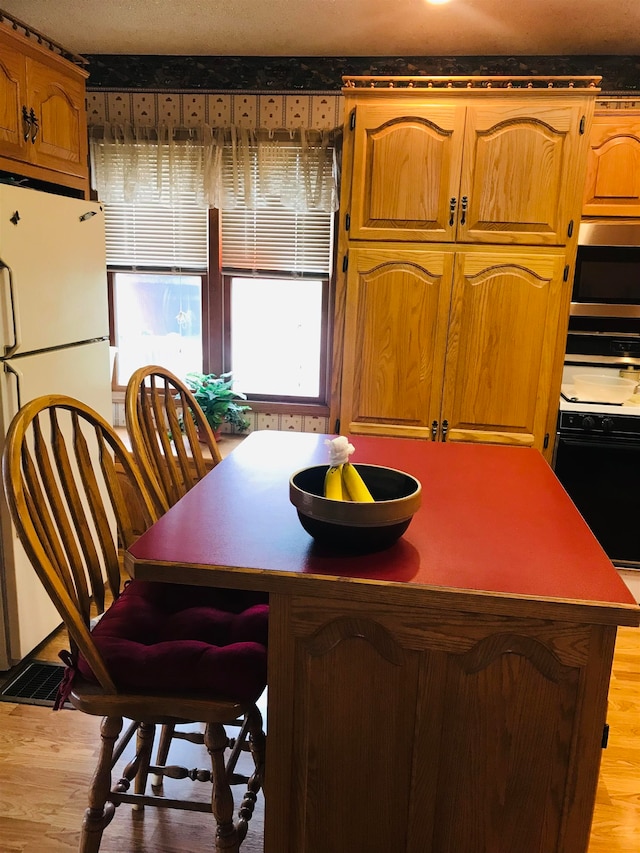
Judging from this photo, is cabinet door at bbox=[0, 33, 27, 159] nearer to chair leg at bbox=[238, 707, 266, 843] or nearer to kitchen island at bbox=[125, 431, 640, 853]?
kitchen island at bbox=[125, 431, 640, 853]

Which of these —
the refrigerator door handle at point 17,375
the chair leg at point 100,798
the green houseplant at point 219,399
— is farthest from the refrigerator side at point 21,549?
the chair leg at point 100,798

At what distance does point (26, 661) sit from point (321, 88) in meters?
2.94

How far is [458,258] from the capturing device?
107 inches

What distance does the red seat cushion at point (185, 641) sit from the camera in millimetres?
1261

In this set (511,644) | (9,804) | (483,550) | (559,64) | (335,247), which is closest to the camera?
(511,644)

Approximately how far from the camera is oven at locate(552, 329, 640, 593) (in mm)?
2719

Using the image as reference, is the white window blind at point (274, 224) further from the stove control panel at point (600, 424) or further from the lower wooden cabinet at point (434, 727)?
the lower wooden cabinet at point (434, 727)

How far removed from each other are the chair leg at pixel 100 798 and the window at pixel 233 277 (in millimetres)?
2469

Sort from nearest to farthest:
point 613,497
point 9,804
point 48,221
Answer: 1. point 9,804
2. point 48,221
3. point 613,497

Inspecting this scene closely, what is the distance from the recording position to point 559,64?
3.06m

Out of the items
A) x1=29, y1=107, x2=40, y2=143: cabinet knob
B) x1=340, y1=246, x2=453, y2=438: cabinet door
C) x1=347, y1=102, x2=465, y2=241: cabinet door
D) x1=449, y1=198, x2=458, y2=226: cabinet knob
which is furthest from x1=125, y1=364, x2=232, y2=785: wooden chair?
x1=449, y1=198, x2=458, y2=226: cabinet knob

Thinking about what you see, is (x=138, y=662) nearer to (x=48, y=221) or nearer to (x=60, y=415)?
(x=60, y=415)

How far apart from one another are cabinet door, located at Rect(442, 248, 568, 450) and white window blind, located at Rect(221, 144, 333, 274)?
984mm

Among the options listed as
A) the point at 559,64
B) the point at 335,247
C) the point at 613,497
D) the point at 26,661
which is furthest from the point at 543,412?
the point at 26,661
